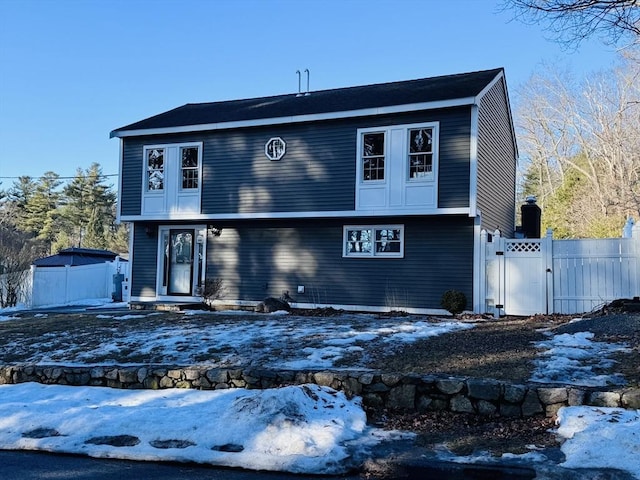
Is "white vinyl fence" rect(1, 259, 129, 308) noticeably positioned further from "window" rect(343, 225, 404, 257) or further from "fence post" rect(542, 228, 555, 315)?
"fence post" rect(542, 228, 555, 315)

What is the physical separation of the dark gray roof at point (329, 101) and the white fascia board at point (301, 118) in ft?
0.32

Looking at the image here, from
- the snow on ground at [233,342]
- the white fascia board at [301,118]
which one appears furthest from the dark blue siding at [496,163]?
the snow on ground at [233,342]

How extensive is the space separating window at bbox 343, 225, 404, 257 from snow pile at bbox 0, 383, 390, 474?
780cm

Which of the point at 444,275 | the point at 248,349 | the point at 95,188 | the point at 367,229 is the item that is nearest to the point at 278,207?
the point at 367,229

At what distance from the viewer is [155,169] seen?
15727 millimetres

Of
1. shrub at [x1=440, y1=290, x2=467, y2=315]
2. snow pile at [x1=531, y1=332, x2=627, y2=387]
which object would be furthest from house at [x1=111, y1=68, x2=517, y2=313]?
snow pile at [x1=531, y1=332, x2=627, y2=387]

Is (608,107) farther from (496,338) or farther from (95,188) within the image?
(95,188)

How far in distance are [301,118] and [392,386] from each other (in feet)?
30.4

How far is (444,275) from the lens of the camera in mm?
12867

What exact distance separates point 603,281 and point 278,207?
7.56 m

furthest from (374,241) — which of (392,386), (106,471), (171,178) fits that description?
(106,471)

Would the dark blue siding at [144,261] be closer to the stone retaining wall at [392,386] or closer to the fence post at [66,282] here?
the fence post at [66,282]

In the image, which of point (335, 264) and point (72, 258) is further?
point (72, 258)

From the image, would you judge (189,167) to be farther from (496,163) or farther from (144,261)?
(496,163)
